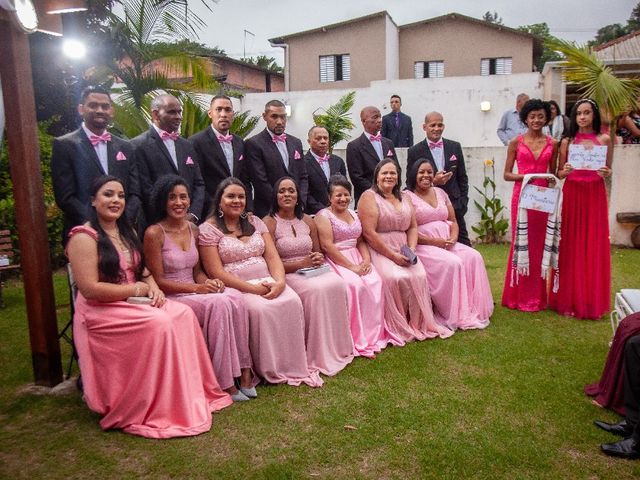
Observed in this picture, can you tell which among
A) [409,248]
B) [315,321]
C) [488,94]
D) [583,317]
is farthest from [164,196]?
[488,94]

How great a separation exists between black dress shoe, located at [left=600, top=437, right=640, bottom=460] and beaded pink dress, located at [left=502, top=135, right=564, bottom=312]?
3.23m

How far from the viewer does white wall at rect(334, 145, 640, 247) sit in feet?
33.9

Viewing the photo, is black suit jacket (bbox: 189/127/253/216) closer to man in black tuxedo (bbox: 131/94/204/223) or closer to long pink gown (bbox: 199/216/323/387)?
man in black tuxedo (bbox: 131/94/204/223)

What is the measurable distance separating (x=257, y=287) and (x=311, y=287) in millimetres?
550

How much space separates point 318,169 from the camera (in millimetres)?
6535

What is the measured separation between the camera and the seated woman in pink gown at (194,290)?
14.5 feet

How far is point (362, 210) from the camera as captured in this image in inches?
238

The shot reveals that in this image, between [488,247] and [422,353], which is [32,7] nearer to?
[422,353]

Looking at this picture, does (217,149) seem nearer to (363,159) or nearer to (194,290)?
(194,290)

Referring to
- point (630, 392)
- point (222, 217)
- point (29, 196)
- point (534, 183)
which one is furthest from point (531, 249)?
point (29, 196)

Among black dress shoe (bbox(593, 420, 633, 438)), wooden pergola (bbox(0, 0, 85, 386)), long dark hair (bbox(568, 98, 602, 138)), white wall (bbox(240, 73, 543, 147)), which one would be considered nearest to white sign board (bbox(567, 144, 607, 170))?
long dark hair (bbox(568, 98, 602, 138))

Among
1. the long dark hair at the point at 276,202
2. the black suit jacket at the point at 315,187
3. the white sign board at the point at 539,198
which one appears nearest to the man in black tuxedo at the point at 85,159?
the long dark hair at the point at 276,202

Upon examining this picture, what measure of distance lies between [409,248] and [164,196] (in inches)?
107

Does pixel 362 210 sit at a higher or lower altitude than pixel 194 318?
higher
